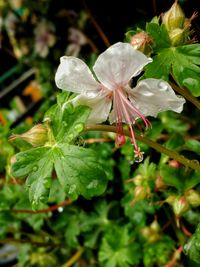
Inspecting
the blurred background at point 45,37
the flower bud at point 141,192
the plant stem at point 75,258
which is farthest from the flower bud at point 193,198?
the blurred background at point 45,37

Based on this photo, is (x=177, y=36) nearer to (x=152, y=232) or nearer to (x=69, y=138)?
(x=69, y=138)

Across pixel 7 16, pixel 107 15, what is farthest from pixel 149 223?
pixel 7 16

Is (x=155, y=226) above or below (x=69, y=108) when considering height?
below

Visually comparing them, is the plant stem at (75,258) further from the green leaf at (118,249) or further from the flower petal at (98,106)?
the flower petal at (98,106)

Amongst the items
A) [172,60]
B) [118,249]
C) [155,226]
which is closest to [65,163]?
[172,60]

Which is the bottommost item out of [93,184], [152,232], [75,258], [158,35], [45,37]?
[75,258]

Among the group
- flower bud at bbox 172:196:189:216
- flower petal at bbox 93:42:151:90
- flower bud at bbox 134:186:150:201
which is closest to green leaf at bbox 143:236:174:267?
flower bud at bbox 134:186:150:201

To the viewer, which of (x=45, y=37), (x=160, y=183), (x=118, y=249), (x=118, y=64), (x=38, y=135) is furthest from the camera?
(x=45, y=37)
